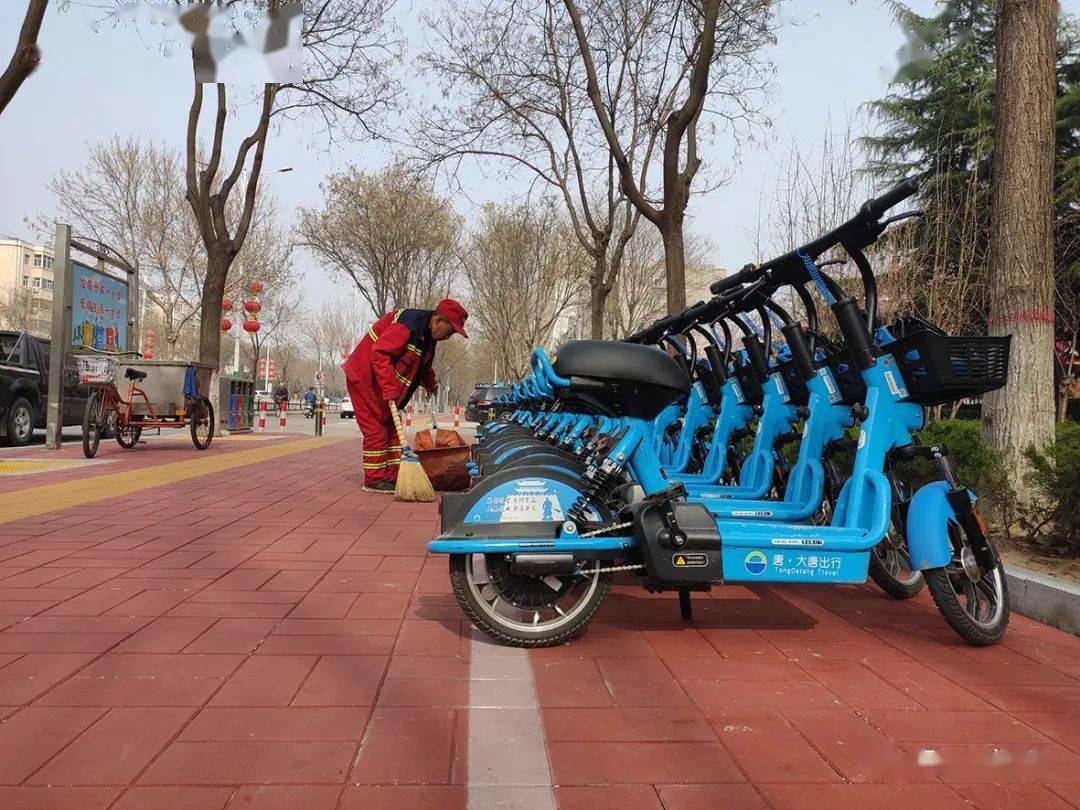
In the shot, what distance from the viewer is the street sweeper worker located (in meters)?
7.10

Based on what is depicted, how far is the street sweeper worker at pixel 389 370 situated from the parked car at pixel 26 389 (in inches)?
248

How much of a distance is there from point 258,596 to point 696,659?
2184 mm

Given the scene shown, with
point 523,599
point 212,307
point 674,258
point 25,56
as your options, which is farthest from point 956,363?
point 212,307

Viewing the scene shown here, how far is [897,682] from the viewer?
2.94 m

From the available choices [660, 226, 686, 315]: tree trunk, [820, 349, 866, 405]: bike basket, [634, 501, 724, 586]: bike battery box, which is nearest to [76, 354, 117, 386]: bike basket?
[660, 226, 686, 315]: tree trunk

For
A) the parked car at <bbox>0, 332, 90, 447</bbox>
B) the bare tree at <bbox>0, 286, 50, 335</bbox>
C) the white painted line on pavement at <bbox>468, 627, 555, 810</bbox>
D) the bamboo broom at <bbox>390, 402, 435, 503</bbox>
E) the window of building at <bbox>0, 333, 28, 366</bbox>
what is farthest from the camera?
the bare tree at <bbox>0, 286, 50, 335</bbox>

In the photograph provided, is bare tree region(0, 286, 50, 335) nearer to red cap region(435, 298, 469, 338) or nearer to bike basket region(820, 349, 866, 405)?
red cap region(435, 298, 469, 338)

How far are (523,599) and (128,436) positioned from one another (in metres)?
10.8

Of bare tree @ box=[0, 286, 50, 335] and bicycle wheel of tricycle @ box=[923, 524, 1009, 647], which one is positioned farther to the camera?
bare tree @ box=[0, 286, 50, 335]

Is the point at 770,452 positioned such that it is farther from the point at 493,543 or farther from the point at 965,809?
the point at 965,809

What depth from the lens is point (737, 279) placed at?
4039 mm

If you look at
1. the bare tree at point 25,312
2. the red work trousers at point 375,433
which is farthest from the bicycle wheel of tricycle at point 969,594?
the bare tree at point 25,312

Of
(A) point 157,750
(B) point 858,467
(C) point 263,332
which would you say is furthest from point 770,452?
(C) point 263,332

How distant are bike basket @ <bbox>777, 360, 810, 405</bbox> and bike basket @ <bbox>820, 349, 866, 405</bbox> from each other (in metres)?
0.49
